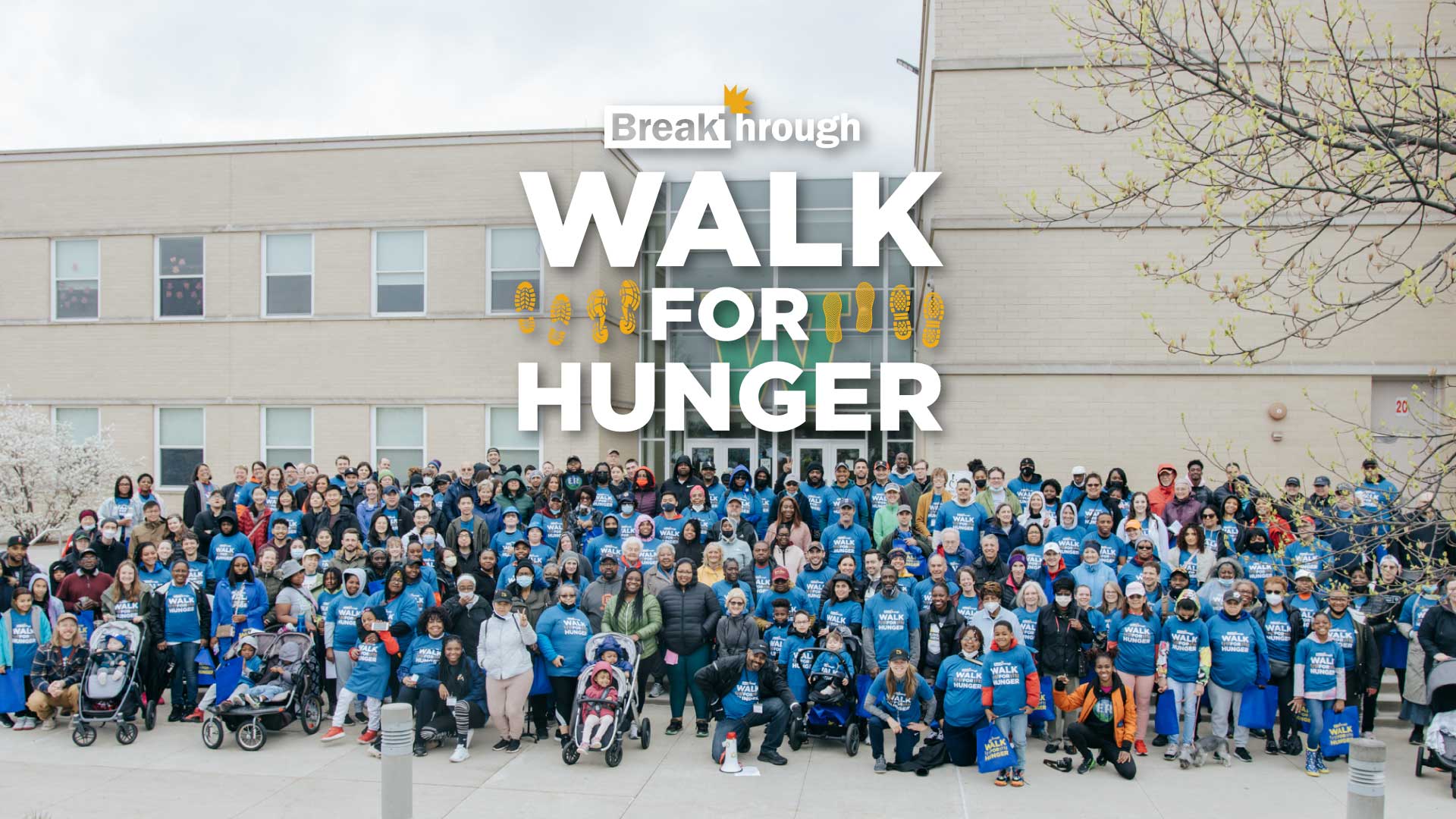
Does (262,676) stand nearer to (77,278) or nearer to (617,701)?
(617,701)

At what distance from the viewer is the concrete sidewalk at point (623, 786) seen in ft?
27.7

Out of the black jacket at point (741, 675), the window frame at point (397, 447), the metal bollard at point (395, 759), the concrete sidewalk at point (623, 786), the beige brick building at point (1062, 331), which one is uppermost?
the beige brick building at point (1062, 331)

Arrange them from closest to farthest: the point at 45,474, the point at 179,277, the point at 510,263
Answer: the point at 45,474 → the point at 510,263 → the point at 179,277

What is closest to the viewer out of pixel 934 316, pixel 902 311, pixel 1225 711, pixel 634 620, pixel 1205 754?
pixel 1205 754

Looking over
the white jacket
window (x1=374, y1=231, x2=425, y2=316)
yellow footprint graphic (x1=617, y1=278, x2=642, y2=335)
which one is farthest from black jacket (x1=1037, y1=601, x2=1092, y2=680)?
window (x1=374, y1=231, x2=425, y2=316)

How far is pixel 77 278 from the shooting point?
23.0 meters

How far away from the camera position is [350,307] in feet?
72.7

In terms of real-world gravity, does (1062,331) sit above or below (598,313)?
below

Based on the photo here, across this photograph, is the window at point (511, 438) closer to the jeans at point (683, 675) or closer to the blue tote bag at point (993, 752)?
the jeans at point (683, 675)

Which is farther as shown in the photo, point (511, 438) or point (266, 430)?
point (266, 430)

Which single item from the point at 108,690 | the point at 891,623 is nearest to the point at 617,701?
the point at 891,623

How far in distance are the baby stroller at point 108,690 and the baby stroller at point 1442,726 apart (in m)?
12.4

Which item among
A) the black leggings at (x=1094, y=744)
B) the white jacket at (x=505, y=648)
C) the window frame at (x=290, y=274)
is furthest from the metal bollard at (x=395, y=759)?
the window frame at (x=290, y=274)

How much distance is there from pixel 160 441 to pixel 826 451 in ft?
50.3
